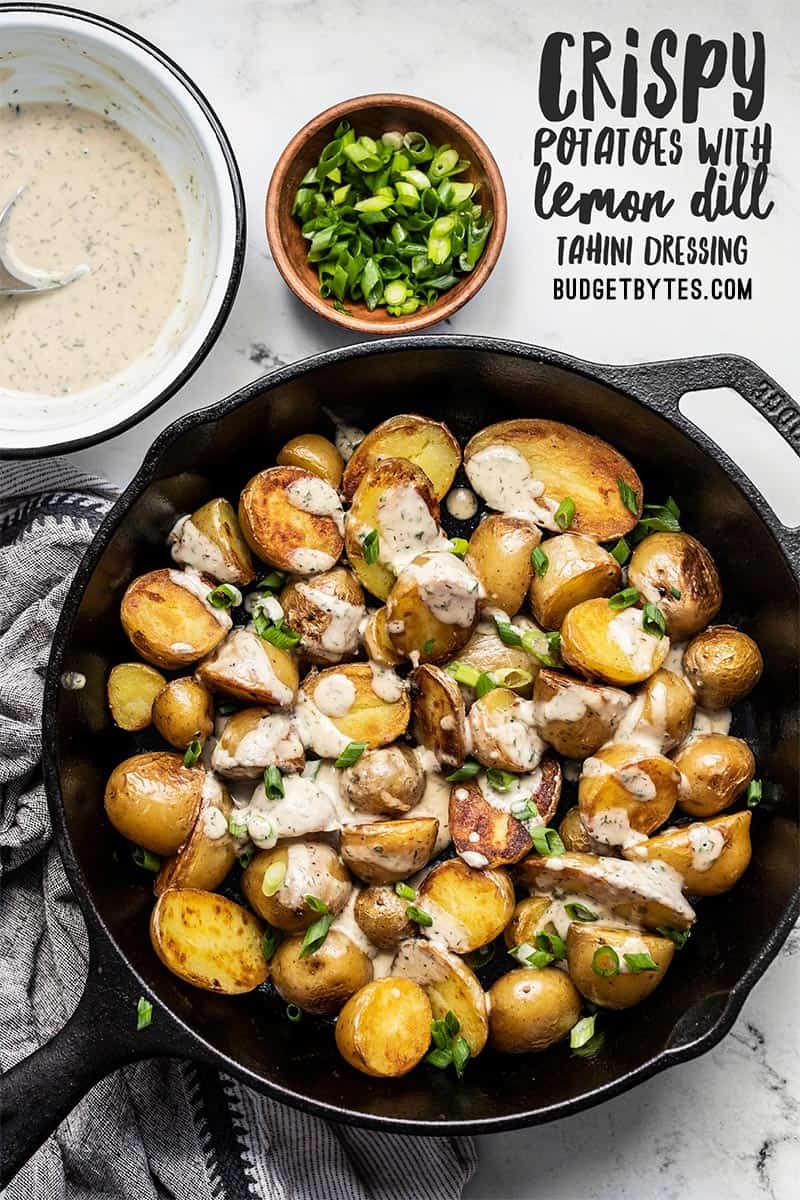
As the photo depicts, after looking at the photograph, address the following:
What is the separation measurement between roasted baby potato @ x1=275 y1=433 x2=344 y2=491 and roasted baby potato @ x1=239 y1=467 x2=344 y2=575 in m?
0.03

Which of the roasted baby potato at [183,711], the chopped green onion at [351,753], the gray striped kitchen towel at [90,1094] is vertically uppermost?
the roasted baby potato at [183,711]

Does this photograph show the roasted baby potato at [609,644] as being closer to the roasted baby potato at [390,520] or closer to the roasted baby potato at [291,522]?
the roasted baby potato at [390,520]

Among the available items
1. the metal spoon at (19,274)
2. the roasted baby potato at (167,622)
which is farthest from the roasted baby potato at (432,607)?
the metal spoon at (19,274)

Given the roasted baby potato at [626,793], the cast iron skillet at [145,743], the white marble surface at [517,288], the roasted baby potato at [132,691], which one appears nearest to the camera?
the cast iron skillet at [145,743]

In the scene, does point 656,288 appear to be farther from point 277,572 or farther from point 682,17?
point 277,572

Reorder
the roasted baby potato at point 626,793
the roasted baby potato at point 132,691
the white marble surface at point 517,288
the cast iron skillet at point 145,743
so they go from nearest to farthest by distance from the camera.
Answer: the cast iron skillet at point 145,743 → the roasted baby potato at point 626,793 → the roasted baby potato at point 132,691 → the white marble surface at point 517,288

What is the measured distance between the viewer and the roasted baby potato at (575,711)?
1577mm

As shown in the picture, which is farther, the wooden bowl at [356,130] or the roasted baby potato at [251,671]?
the wooden bowl at [356,130]

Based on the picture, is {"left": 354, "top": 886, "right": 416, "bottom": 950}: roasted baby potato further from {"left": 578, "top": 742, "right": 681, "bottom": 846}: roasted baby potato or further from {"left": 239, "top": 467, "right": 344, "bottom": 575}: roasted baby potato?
{"left": 239, "top": 467, "right": 344, "bottom": 575}: roasted baby potato

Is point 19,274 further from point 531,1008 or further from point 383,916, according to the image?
point 531,1008

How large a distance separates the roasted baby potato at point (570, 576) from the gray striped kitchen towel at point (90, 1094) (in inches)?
25.4

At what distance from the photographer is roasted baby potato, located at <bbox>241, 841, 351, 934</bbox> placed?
156cm

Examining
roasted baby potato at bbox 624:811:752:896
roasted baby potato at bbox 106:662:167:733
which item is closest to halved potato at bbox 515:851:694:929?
roasted baby potato at bbox 624:811:752:896

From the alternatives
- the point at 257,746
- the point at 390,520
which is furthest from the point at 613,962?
the point at 390,520
